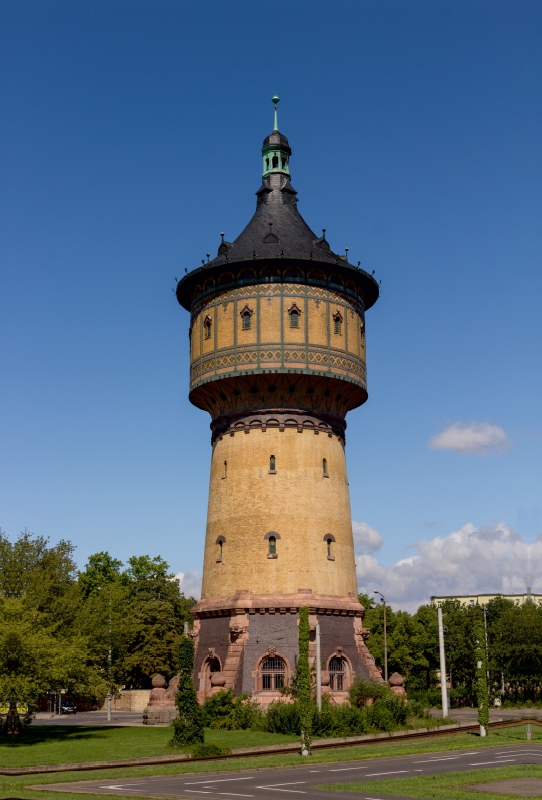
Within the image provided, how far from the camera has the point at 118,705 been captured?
224 ft

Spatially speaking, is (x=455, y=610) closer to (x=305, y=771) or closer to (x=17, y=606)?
(x=17, y=606)

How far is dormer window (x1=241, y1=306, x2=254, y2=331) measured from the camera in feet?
147

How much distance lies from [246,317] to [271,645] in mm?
15288

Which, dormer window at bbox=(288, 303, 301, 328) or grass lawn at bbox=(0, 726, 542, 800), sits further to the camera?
dormer window at bbox=(288, 303, 301, 328)

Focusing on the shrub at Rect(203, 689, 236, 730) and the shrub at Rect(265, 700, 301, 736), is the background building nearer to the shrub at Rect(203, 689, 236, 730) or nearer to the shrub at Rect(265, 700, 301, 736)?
the shrub at Rect(203, 689, 236, 730)

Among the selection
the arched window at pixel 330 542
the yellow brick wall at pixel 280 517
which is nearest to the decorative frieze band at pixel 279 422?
the yellow brick wall at pixel 280 517

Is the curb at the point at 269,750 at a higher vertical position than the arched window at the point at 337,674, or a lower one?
lower

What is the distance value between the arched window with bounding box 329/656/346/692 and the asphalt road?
10953 millimetres

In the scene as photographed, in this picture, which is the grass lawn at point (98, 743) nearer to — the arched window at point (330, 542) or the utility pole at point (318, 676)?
the utility pole at point (318, 676)

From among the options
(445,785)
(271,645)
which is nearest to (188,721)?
(271,645)

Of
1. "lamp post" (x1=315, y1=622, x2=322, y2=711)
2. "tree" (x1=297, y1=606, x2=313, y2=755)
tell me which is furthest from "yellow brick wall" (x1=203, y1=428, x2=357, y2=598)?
"tree" (x1=297, y1=606, x2=313, y2=755)

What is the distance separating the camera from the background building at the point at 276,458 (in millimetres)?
41906

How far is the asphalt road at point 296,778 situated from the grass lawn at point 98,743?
5085 mm

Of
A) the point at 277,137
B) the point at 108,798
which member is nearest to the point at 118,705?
the point at 277,137
